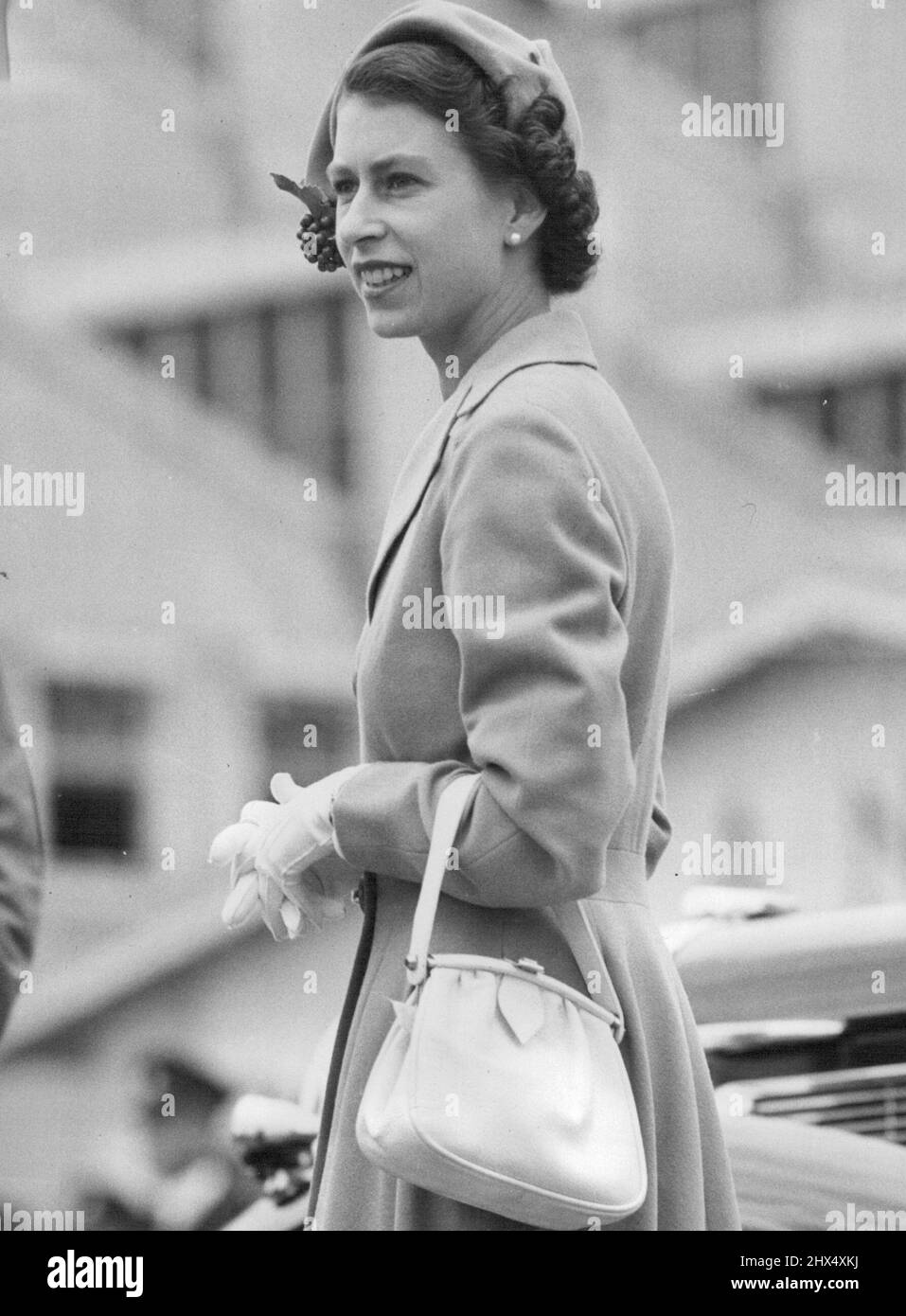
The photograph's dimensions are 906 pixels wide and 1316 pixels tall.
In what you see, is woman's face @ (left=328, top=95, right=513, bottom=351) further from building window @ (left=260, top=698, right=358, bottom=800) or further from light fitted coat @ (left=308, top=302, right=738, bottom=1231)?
building window @ (left=260, top=698, right=358, bottom=800)

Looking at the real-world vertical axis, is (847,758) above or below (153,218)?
below

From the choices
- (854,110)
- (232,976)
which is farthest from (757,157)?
(232,976)

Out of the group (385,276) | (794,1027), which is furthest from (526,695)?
(794,1027)

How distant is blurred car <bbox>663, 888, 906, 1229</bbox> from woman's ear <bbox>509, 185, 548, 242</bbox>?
1670mm

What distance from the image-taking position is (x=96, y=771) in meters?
4.09

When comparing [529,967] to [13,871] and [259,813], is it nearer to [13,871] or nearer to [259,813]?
[259,813]

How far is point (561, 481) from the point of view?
2.06m

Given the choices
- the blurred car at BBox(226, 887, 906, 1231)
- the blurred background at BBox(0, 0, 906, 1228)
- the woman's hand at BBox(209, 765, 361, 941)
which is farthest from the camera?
the blurred background at BBox(0, 0, 906, 1228)

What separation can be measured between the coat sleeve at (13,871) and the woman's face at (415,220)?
115 cm

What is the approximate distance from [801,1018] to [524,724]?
73.8 inches

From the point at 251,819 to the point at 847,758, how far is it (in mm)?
1898

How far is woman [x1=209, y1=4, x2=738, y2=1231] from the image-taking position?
2.00 metres

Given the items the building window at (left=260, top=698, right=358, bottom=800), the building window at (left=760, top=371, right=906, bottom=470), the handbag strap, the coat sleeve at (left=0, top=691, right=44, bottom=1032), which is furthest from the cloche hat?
the building window at (left=260, top=698, right=358, bottom=800)
